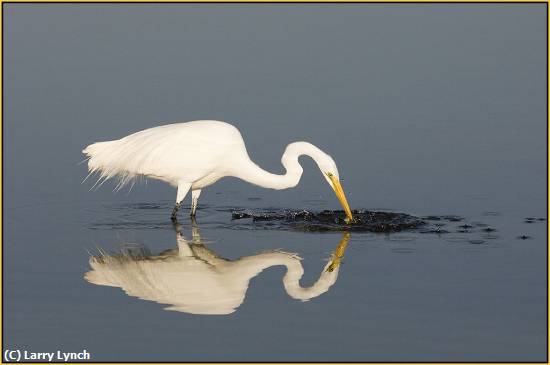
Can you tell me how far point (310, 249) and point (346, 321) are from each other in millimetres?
2535

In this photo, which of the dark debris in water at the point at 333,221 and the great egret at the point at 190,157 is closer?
the dark debris in water at the point at 333,221

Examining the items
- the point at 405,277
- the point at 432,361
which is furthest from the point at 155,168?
the point at 432,361

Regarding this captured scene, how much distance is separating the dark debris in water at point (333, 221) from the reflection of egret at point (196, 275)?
65 cm

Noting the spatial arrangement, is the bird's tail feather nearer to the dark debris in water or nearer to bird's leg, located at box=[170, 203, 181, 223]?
bird's leg, located at box=[170, 203, 181, 223]

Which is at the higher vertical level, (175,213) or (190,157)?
(190,157)

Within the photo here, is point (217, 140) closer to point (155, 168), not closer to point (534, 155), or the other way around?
point (155, 168)

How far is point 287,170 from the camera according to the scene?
12.7m

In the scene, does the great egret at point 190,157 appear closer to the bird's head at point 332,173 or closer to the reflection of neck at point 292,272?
the bird's head at point 332,173

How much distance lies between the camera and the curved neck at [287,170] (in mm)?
12578

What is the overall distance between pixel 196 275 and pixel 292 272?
2.96ft

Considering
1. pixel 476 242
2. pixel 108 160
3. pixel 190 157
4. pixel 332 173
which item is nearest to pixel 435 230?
pixel 476 242

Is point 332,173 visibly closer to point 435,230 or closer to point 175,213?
point 435,230

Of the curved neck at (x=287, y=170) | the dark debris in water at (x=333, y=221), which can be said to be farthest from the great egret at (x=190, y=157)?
the dark debris in water at (x=333, y=221)

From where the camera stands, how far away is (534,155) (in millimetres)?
15391
